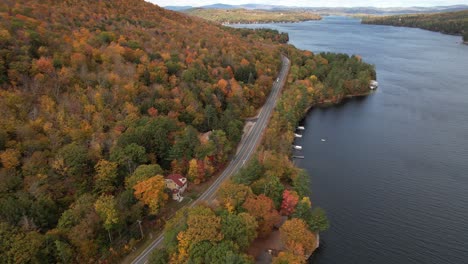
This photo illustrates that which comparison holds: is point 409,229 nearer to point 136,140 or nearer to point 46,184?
point 136,140

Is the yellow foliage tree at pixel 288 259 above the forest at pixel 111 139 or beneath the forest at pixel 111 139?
beneath

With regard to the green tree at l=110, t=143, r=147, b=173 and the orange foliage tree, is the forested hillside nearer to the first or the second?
the green tree at l=110, t=143, r=147, b=173

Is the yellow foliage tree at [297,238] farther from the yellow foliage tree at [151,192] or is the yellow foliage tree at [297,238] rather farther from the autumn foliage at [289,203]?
the yellow foliage tree at [151,192]

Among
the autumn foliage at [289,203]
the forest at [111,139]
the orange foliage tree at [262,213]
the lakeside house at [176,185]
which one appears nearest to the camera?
the forest at [111,139]

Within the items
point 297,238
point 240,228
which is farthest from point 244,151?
point 240,228

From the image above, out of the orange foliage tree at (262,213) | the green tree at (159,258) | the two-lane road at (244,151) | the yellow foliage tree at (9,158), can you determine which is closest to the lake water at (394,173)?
the orange foliage tree at (262,213)

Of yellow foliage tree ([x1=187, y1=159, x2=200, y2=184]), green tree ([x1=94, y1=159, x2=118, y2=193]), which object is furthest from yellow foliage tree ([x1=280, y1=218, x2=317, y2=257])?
green tree ([x1=94, y1=159, x2=118, y2=193])
